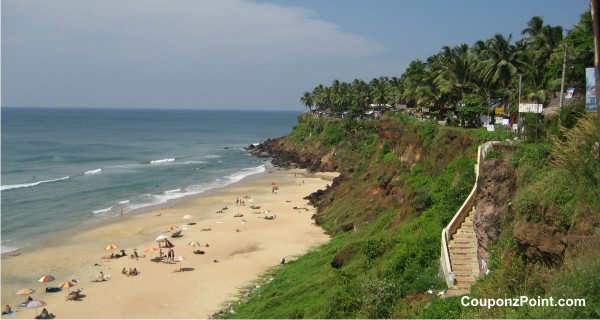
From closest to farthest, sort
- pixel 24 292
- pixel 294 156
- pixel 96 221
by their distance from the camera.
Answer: pixel 24 292 → pixel 96 221 → pixel 294 156

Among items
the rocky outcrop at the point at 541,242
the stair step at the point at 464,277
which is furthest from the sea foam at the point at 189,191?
the rocky outcrop at the point at 541,242

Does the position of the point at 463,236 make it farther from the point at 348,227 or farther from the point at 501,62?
the point at 501,62

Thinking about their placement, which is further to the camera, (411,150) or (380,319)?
(411,150)

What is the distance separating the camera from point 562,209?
11594mm

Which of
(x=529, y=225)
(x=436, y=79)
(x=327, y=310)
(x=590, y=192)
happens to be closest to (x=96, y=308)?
(x=327, y=310)

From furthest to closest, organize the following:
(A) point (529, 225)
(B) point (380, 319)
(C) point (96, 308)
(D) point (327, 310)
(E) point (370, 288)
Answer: (C) point (96, 308) < (D) point (327, 310) < (E) point (370, 288) < (B) point (380, 319) < (A) point (529, 225)

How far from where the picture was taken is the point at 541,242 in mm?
11648

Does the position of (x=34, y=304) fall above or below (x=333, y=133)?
below

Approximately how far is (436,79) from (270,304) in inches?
959

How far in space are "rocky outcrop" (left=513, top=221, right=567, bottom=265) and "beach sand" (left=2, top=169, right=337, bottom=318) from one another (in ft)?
52.1

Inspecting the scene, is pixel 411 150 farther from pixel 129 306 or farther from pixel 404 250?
pixel 129 306

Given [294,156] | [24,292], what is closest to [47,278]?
[24,292]

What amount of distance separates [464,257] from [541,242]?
4.93 metres

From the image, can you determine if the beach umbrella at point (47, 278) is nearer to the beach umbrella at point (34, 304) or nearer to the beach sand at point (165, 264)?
the beach sand at point (165, 264)
